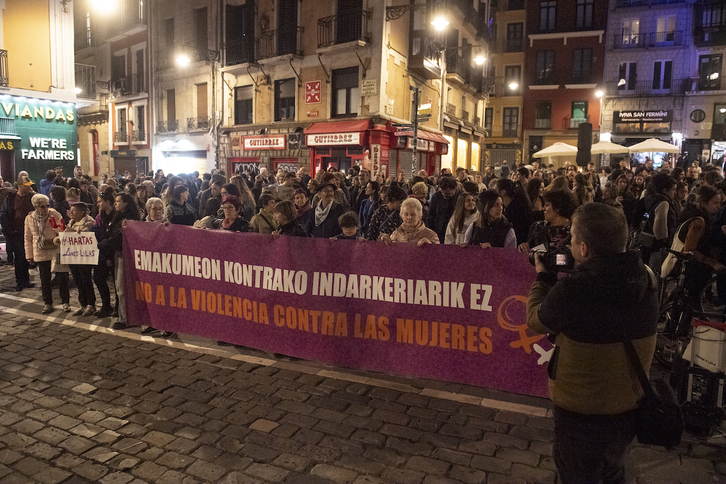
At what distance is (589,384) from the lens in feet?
7.62

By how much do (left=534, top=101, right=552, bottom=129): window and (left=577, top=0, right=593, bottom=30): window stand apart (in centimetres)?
539

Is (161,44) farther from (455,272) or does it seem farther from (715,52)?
(715,52)

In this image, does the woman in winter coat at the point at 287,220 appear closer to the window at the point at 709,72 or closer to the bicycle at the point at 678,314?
the bicycle at the point at 678,314

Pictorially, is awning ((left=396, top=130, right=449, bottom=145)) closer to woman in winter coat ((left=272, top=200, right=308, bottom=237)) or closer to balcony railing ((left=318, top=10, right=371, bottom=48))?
balcony railing ((left=318, top=10, right=371, bottom=48))

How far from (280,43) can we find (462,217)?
18305 mm

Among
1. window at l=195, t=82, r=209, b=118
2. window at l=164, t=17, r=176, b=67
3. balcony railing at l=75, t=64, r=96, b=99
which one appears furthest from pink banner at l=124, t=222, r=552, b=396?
balcony railing at l=75, t=64, r=96, b=99

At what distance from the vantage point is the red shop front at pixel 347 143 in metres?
19.5

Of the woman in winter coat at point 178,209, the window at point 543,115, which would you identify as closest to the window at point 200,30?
the woman in winter coat at point 178,209

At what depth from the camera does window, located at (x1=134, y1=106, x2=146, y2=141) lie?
93.9 feet

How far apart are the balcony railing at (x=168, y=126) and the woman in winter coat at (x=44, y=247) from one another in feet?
67.1

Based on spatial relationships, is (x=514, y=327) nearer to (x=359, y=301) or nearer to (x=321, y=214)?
(x=359, y=301)

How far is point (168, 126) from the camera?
89.2 feet

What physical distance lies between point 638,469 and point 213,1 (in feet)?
84.7

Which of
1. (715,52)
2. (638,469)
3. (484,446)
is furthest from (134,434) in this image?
(715,52)
